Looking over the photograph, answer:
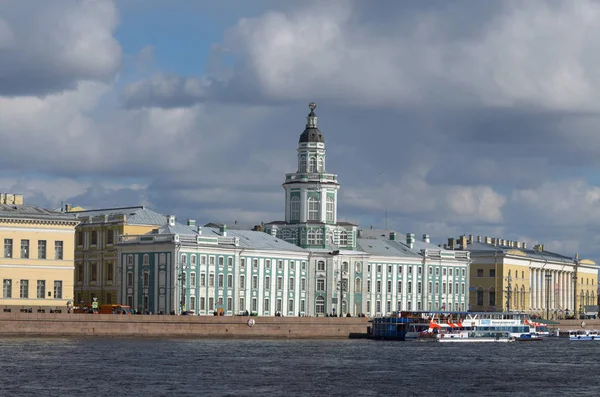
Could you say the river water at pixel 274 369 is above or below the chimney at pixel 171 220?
below

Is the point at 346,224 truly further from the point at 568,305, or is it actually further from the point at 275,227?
the point at 568,305

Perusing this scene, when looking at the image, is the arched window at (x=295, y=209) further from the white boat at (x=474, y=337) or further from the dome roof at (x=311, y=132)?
the white boat at (x=474, y=337)

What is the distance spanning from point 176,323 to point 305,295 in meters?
28.0

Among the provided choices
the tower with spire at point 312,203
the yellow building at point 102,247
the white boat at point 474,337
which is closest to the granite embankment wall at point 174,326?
the white boat at point 474,337

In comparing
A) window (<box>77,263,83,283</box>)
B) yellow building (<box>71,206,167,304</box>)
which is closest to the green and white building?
yellow building (<box>71,206,167,304</box>)

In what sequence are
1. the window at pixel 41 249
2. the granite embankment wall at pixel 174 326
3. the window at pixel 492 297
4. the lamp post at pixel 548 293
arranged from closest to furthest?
the granite embankment wall at pixel 174 326
the window at pixel 41 249
the window at pixel 492 297
the lamp post at pixel 548 293

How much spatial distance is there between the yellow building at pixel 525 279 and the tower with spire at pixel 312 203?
2395cm

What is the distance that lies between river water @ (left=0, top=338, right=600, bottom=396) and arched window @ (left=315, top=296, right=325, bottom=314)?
27881 millimetres

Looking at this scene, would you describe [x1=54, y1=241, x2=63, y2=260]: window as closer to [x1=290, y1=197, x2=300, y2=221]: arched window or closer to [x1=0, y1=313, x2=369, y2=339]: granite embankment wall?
[x1=0, y1=313, x2=369, y2=339]: granite embankment wall

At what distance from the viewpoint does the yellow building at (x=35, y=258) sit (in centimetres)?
9744

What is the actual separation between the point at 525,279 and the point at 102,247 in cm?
5704

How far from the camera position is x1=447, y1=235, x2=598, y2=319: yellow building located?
152m

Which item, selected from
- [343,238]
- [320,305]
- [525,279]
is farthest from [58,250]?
[525,279]

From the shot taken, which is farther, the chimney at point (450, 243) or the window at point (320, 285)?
the chimney at point (450, 243)
